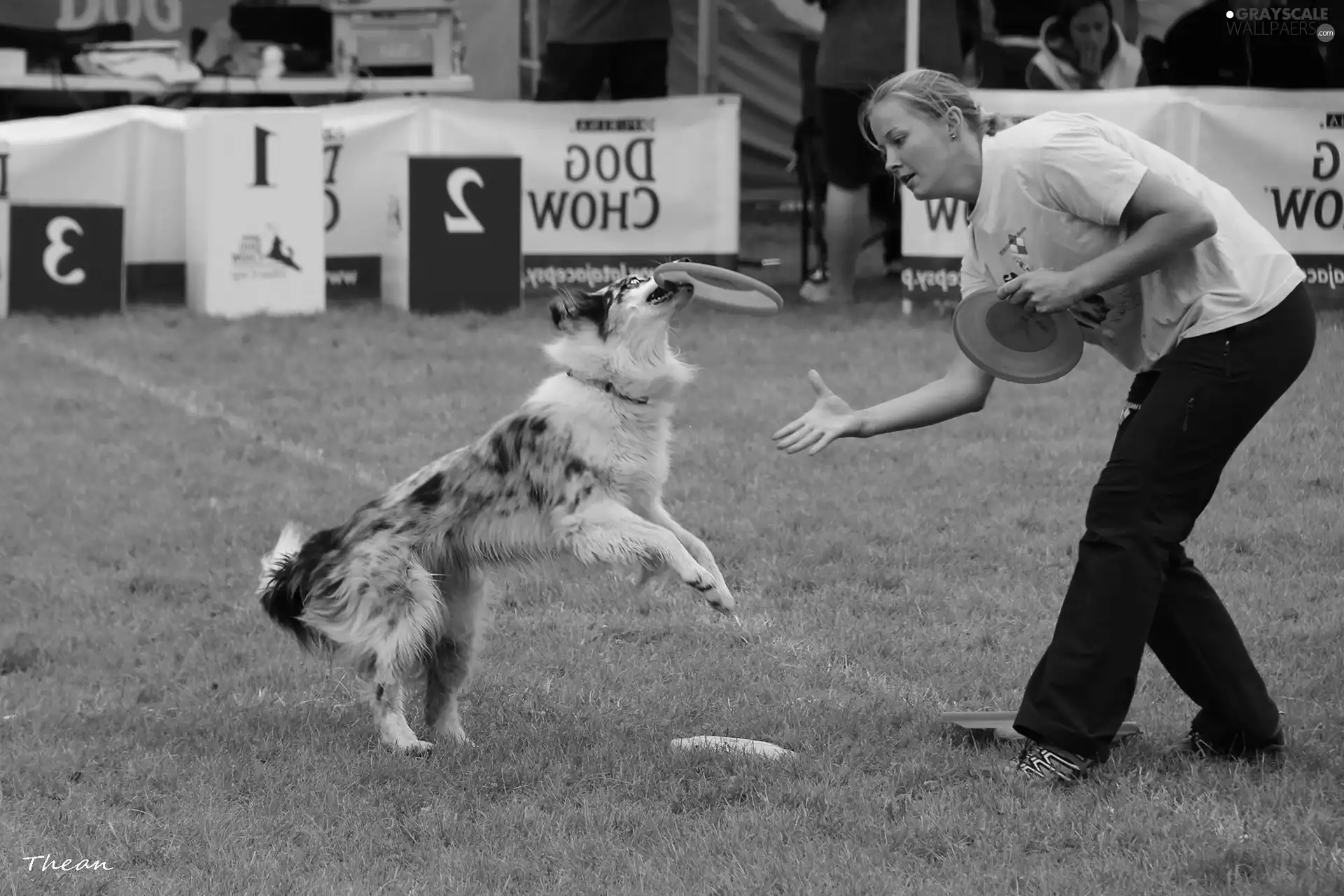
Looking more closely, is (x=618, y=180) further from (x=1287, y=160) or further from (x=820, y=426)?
(x=820, y=426)

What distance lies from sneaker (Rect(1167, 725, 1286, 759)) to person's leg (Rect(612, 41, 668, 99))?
9017mm

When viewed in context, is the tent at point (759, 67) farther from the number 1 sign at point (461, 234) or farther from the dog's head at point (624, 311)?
the dog's head at point (624, 311)

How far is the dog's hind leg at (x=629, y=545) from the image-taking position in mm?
4574

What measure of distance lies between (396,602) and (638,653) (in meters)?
1.15

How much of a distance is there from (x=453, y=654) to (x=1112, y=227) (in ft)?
Result: 7.40

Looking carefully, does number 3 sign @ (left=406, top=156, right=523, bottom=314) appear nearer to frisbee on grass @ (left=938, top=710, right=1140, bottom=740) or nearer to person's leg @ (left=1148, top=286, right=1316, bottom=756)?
frisbee on grass @ (left=938, top=710, right=1140, bottom=740)

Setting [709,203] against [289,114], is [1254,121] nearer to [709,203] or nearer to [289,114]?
[709,203]

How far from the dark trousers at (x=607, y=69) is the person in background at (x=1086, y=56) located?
3051mm

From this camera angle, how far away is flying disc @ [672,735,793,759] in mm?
4477

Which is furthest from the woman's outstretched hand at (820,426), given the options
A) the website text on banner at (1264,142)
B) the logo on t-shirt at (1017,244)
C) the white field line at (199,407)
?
the website text on banner at (1264,142)

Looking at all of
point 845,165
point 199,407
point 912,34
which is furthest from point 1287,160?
point 199,407

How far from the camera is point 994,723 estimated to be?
457cm

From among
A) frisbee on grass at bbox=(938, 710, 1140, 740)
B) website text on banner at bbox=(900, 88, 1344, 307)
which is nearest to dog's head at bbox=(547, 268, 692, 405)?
frisbee on grass at bbox=(938, 710, 1140, 740)

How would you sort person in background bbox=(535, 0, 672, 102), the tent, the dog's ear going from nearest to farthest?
the dog's ear
person in background bbox=(535, 0, 672, 102)
the tent
